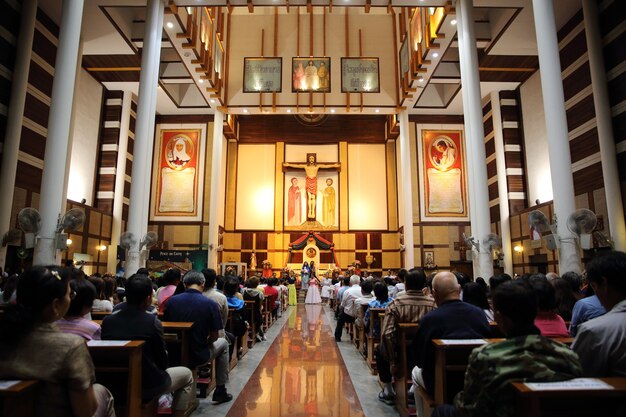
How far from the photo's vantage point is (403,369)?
3395 millimetres

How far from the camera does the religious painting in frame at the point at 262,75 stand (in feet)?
51.1

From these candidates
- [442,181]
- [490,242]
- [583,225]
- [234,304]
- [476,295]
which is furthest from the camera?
[442,181]

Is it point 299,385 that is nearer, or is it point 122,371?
point 122,371

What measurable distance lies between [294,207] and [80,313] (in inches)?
722

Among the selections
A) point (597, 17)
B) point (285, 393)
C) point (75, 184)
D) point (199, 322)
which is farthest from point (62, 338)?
point (75, 184)

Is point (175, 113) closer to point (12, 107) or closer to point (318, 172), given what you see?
point (318, 172)

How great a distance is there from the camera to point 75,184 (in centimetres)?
1327

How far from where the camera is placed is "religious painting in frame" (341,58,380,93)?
1560cm

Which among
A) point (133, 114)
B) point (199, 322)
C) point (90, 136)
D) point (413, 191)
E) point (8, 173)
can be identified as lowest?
point (199, 322)

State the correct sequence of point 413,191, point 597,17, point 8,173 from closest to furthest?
point 8,173 < point 597,17 < point 413,191

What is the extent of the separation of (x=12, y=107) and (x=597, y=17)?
12.8m

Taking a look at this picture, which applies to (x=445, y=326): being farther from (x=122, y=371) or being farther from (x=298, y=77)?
(x=298, y=77)

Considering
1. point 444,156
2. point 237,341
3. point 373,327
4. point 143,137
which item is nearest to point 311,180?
point 444,156

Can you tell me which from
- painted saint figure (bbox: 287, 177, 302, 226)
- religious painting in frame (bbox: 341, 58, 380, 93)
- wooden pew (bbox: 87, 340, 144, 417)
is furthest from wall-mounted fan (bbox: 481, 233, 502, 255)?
painted saint figure (bbox: 287, 177, 302, 226)
